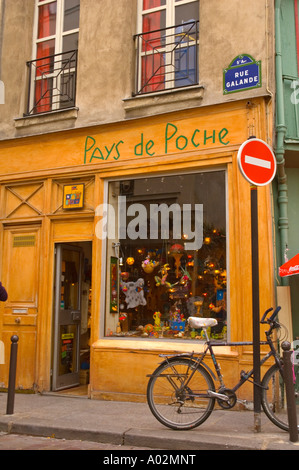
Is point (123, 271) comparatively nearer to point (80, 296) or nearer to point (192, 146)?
point (80, 296)

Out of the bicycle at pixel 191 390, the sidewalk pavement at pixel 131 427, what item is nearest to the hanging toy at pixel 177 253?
the sidewalk pavement at pixel 131 427

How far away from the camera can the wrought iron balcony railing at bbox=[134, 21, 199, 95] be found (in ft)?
26.1

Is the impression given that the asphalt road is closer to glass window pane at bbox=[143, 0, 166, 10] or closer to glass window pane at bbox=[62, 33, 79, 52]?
glass window pane at bbox=[62, 33, 79, 52]

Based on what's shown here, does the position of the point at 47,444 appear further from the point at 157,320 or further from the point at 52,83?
the point at 52,83

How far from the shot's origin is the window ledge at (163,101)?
759 centimetres

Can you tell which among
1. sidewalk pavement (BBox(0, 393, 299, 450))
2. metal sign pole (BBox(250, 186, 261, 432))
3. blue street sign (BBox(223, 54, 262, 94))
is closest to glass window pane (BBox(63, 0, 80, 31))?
blue street sign (BBox(223, 54, 262, 94))

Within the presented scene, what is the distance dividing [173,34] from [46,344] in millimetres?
5536

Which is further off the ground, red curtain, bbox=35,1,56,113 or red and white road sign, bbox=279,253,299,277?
red curtain, bbox=35,1,56,113

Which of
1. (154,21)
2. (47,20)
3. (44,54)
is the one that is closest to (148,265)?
(154,21)

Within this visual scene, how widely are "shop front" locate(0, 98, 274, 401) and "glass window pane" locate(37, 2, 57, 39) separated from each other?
2284 millimetres

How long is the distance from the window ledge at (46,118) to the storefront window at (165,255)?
1.46 meters

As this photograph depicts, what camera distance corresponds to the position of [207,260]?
750 cm

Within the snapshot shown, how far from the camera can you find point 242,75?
286 inches

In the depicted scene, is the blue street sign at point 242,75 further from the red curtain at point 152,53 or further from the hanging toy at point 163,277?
the hanging toy at point 163,277
